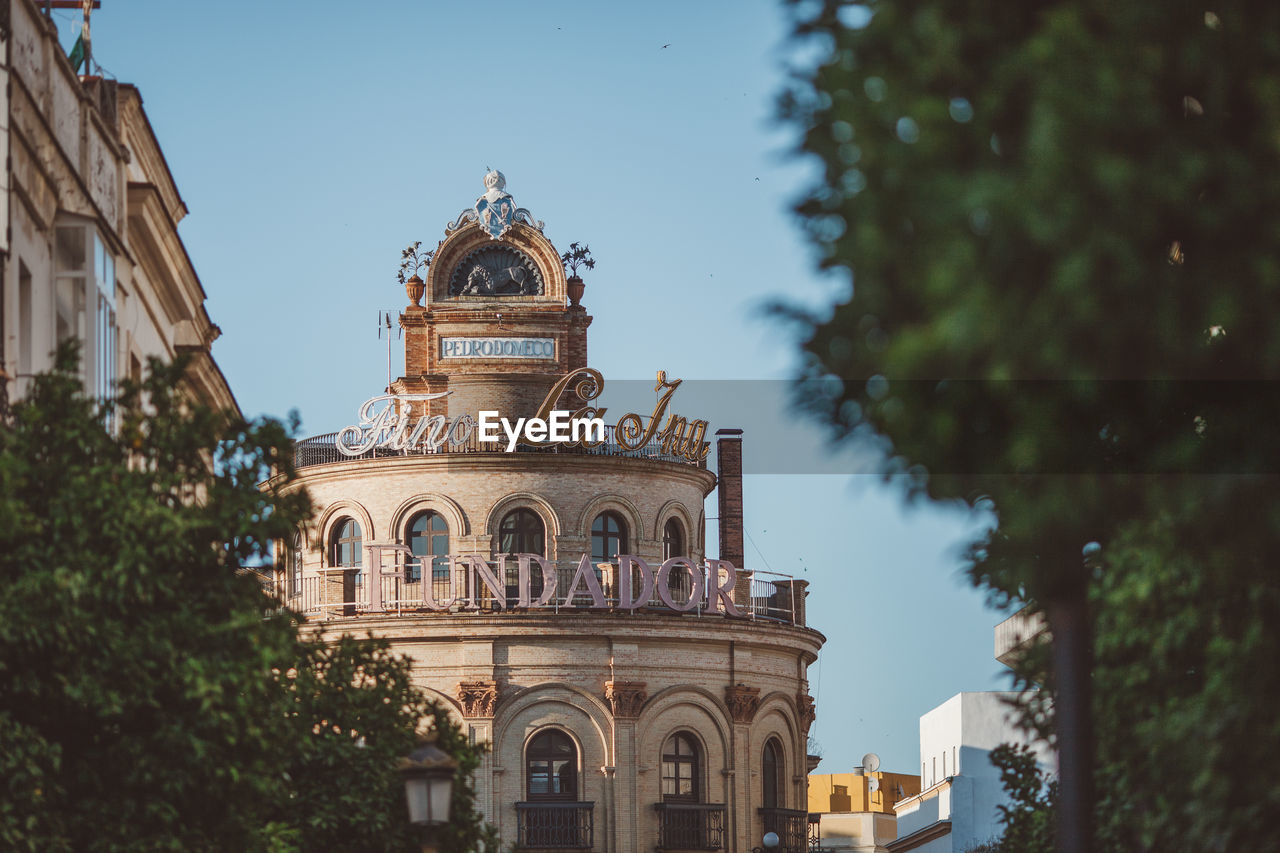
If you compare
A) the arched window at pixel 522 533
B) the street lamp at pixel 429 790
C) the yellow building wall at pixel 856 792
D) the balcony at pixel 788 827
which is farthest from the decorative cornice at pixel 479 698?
the yellow building wall at pixel 856 792

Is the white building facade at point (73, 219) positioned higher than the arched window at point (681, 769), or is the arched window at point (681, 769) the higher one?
the white building facade at point (73, 219)

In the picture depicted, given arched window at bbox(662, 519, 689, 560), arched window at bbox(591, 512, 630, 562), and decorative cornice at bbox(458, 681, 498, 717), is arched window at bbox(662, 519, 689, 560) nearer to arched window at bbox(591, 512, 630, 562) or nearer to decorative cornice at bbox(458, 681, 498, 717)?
arched window at bbox(591, 512, 630, 562)

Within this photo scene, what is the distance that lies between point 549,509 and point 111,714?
119 feet

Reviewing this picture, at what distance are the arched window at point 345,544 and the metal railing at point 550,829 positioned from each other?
24.7 feet

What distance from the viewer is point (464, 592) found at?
1911 inches

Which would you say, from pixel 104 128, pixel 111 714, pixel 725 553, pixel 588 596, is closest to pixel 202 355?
pixel 104 128

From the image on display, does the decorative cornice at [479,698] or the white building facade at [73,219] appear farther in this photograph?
the decorative cornice at [479,698]

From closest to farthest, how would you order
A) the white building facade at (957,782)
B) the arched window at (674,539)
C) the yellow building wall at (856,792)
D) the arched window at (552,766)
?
1. the arched window at (552,766)
2. the arched window at (674,539)
3. the white building facade at (957,782)
4. the yellow building wall at (856,792)

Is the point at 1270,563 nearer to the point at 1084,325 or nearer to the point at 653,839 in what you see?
the point at 1084,325

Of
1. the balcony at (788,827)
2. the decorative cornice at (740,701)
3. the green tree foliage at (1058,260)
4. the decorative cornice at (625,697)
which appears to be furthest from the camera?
the balcony at (788,827)

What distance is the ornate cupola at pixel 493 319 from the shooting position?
175ft

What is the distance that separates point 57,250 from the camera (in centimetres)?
1911

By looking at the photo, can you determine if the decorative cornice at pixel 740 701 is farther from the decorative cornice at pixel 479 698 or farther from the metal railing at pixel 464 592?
the decorative cornice at pixel 479 698

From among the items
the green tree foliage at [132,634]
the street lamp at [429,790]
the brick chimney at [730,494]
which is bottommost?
the street lamp at [429,790]
